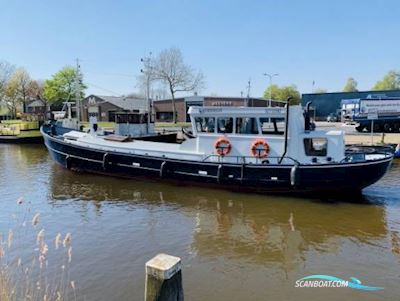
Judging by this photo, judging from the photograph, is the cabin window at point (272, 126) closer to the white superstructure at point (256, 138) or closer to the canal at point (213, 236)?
the white superstructure at point (256, 138)

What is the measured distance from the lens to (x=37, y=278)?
→ 22.1ft

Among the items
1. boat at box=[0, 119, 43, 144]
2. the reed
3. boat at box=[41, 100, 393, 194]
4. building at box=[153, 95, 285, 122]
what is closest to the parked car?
Result: building at box=[153, 95, 285, 122]

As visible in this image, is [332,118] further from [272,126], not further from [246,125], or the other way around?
[246,125]

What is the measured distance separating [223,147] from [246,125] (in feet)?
3.69

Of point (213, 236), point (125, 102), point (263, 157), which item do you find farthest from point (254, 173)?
point (125, 102)

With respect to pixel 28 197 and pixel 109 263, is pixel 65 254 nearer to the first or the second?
pixel 109 263

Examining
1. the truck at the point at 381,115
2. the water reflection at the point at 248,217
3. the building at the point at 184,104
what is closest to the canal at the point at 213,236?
the water reflection at the point at 248,217

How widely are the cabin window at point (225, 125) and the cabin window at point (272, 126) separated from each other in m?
1.11

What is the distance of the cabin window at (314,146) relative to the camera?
487 inches

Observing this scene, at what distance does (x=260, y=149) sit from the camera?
1263 centimetres

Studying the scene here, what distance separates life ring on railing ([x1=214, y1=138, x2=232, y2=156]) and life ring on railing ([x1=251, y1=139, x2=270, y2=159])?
2.85ft

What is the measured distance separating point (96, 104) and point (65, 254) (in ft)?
177

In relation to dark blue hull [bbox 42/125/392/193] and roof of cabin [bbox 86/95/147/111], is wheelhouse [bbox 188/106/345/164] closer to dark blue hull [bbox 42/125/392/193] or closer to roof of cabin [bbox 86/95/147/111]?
dark blue hull [bbox 42/125/392/193]

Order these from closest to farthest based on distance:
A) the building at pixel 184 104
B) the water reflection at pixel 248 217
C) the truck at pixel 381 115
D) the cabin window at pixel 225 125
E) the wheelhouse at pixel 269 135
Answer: the water reflection at pixel 248 217, the wheelhouse at pixel 269 135, the cabin window at pixel 225 125, the truck at pixel 381 115, the building at pixel 184 104
